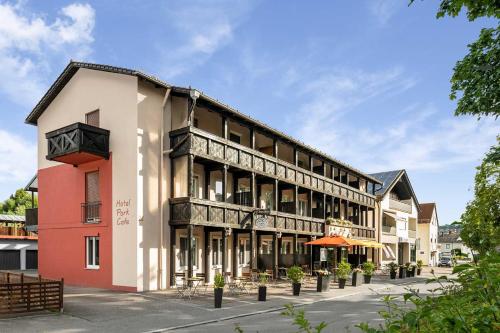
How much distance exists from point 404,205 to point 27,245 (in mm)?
38069

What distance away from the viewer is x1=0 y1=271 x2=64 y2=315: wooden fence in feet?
43.0

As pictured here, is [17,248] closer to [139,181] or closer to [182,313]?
[139,181]

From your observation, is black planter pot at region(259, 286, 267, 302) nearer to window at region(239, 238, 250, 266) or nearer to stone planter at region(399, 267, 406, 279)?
window at region(239, 238, 250, 266)

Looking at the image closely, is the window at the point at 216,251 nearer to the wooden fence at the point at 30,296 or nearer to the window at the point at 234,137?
the window at the point at 234,137

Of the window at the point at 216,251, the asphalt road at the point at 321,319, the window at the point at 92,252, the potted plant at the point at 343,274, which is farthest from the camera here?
the window at the point at 216,251

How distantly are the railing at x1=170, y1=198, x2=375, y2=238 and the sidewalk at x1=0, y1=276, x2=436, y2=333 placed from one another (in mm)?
3216

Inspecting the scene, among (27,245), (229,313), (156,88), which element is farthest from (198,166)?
(27,245)

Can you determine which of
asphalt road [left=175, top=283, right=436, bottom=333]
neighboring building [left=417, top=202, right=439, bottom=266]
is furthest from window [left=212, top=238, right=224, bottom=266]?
neighboring building [left=417, top=202, right=439, bottom=266]

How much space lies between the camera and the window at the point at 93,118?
22.3 metres

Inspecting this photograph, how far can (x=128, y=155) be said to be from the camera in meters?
20.4

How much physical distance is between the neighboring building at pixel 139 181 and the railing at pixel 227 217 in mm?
62

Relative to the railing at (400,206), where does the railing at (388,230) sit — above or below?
below

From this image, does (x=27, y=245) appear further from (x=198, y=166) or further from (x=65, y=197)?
(x=198, y=166)

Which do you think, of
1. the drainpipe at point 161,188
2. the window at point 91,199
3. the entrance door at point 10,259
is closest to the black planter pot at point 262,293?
the drainpipe at point 161,188
